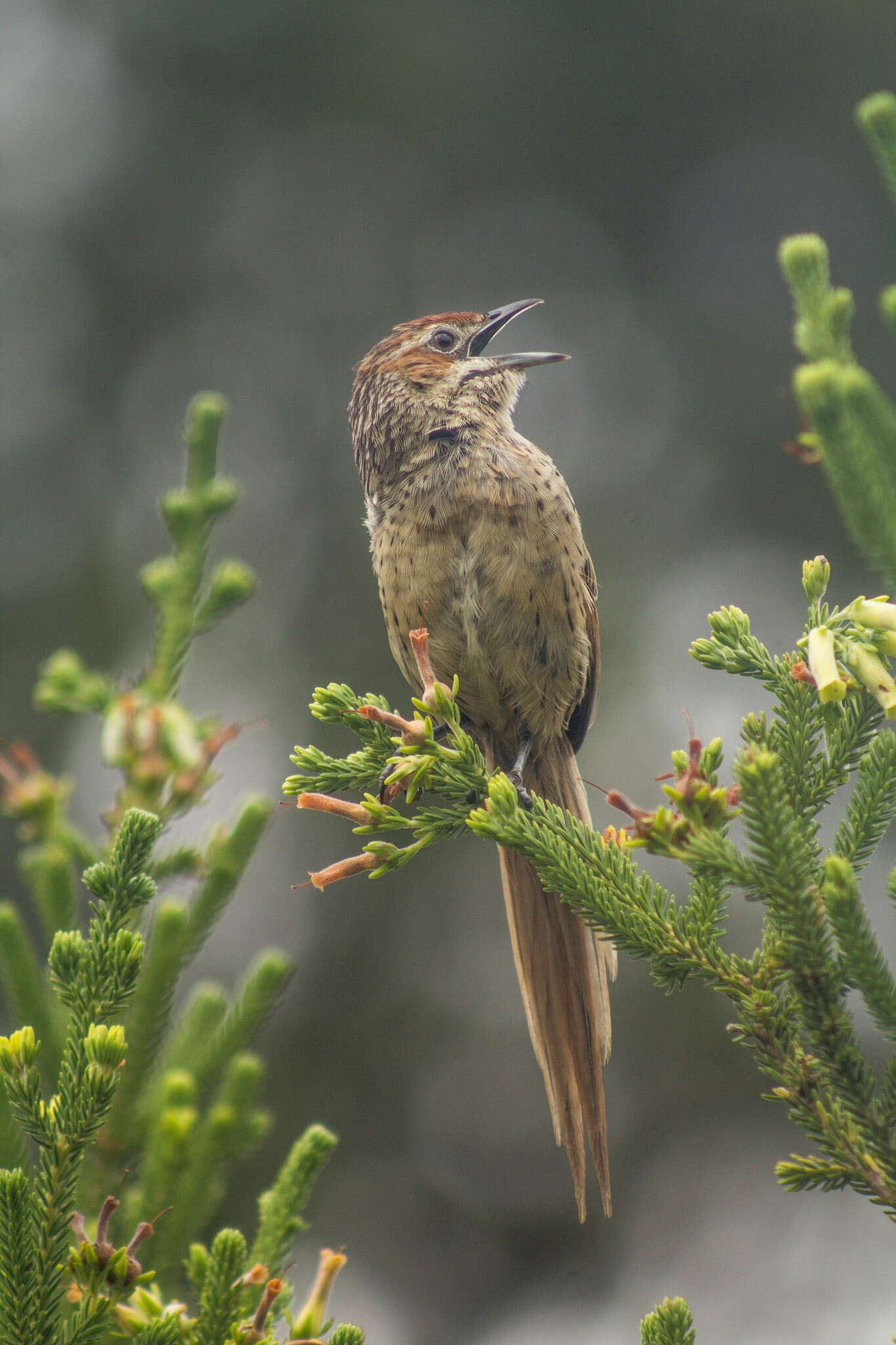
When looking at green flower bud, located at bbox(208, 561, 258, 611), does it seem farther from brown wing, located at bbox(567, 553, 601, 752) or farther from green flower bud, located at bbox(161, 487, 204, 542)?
brown wing, located at bbox(567, 553, 601, 752)

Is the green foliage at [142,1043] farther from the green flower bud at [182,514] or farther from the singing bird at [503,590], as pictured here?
the singing bird at [503,590]

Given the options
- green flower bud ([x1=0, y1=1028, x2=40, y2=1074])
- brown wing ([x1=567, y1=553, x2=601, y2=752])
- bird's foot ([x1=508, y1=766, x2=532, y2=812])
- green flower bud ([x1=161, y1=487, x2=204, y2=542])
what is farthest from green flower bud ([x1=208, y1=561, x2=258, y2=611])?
brown wing ([x1=567, y1=553, x2=601, y2=752])

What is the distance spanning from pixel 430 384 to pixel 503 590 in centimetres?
103

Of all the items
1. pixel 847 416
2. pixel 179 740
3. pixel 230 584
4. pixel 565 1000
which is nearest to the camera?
pixel 847 416

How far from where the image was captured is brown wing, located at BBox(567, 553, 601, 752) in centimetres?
398

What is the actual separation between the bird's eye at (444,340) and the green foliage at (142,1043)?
1630 mm

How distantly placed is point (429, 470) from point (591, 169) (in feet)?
23.4

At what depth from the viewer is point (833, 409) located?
117 centimetres

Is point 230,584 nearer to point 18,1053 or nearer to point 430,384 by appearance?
point 18,1053

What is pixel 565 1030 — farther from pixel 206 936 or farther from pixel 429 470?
pixel 429 470

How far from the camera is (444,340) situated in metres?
4.28

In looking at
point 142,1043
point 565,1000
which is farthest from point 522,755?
point 142,1043

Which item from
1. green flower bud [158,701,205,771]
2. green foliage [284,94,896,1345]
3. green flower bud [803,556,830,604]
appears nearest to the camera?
green foliage [284,94,896,1345]

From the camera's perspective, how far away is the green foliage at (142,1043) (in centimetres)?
155
